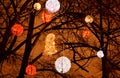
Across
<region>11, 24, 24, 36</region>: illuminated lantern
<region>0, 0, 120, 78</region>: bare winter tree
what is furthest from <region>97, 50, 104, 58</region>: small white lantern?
<region>11, 24, 24, 36</region>: illuminated lantern

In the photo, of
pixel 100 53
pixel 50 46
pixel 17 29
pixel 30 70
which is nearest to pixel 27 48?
pixel 30 70

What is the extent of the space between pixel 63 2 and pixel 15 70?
11.2ft

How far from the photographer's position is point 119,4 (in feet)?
48.6

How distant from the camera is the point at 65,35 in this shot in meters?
15.0

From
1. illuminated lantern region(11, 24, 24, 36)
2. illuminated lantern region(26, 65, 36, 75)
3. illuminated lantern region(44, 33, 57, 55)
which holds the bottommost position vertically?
illuminated lantern region(26, 65, 36, 75)

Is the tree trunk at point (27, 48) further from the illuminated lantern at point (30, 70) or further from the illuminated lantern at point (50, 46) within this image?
the illuminated lantern at point (50, 46)

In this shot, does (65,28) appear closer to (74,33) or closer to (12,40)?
(74,33)

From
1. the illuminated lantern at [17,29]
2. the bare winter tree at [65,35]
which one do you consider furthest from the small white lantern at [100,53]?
the illuminated lantern at [17,29]

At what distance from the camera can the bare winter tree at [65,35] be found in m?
13.4

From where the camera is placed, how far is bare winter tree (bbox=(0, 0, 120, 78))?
13398 mm

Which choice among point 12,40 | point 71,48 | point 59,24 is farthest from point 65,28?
point 12,40

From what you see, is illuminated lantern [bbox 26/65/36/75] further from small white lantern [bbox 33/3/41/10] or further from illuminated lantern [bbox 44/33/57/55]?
small white lantern [bbox 33/3/41/10]

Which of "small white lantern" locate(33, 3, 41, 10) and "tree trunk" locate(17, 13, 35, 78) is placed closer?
"small white lantern" locate(33, 3, 41, 10)

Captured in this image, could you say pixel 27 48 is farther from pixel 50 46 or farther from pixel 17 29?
pixel 17 29
